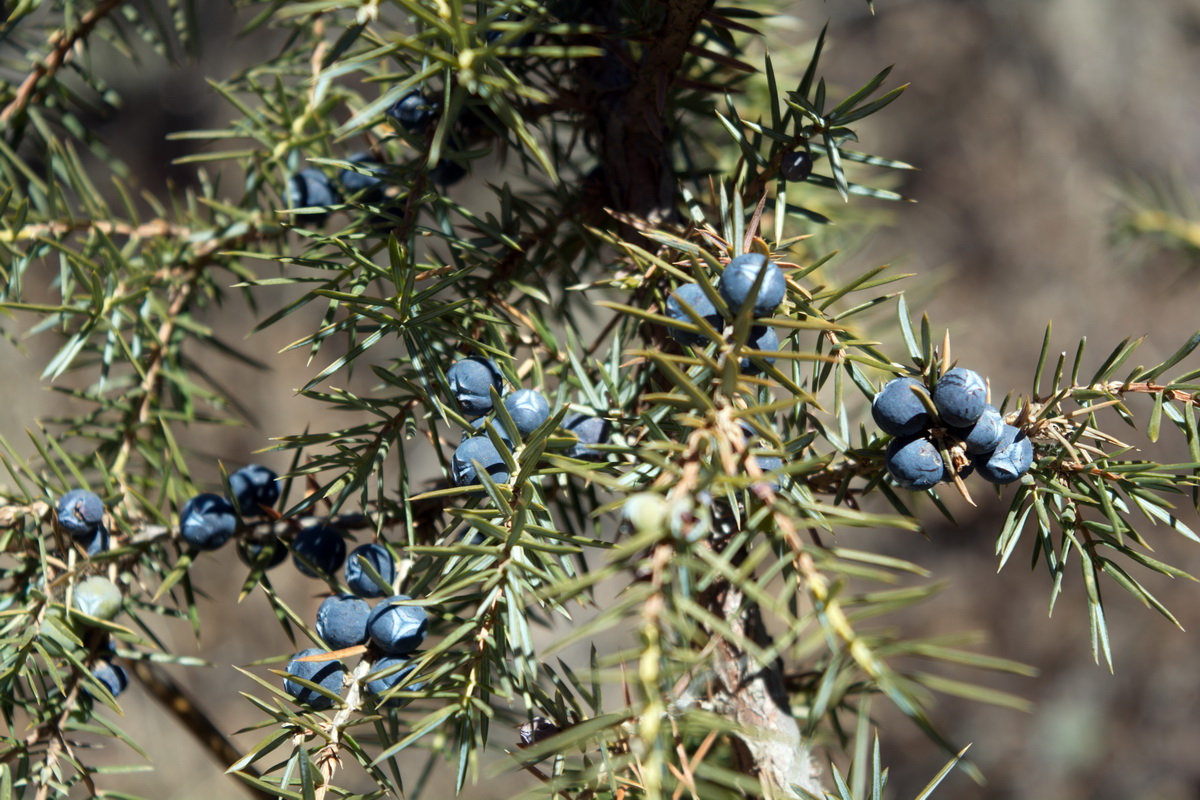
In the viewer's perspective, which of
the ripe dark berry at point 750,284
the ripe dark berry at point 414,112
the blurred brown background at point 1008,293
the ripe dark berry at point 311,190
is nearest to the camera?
the ripe dark berry at point 750,284

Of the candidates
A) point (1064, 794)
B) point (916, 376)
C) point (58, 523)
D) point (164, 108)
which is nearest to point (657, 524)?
point (916, 376)

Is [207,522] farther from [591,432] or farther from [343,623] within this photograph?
[591,432]

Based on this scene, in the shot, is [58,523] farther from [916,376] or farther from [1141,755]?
[1141,755]

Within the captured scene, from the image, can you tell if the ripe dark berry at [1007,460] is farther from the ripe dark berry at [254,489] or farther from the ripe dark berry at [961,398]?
the ripe dark berry at [254,489]

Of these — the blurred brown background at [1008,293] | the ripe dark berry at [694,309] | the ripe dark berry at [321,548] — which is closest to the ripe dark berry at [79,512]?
the ripe dark berry at [321,548]

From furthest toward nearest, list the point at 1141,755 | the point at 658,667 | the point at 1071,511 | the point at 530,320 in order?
the point at 1141,755, the point at 530,320, the point at 1071,511, the point at 658,667

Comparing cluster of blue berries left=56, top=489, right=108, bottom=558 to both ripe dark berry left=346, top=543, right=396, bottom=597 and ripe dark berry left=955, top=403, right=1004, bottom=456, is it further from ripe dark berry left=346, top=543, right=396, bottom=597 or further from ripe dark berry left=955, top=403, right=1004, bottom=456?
ripe dark berry left=955, top=403, right=1004, bottom=456

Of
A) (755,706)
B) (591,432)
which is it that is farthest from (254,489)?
(755,706)
